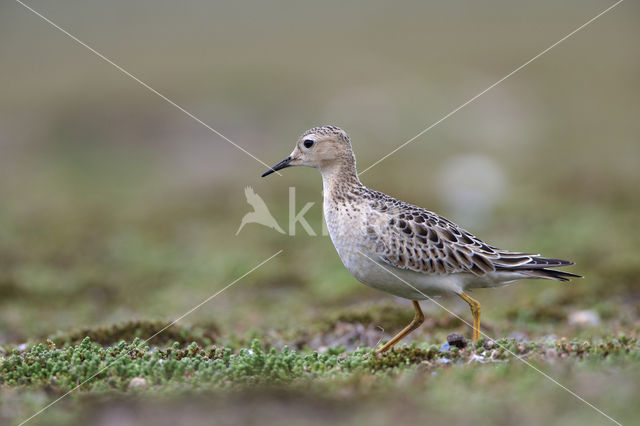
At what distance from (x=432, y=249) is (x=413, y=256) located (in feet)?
1.00

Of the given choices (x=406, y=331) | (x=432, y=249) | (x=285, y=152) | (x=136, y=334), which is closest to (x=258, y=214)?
(x=285, y=152)

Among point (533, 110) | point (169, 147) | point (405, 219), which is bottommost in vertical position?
point (405, 219)

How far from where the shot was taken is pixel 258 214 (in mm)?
22312

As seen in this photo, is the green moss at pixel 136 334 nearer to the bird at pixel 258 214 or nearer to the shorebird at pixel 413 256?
the shorebird at pixel 413 256

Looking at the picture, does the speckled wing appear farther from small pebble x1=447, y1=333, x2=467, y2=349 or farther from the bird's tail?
small pebble x1=447, y1=333, x2=467, y2=349

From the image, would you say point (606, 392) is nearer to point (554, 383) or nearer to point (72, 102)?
point (554, 383)

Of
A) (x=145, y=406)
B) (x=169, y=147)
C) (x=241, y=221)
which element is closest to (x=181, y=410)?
(x=145, y=406)

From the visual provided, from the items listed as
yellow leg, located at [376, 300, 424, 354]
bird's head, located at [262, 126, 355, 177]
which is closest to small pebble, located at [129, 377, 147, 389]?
yellow leg, located at [376, 300, 424, 354]

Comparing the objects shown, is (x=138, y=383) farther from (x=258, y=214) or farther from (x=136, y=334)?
(x=258, y=214)

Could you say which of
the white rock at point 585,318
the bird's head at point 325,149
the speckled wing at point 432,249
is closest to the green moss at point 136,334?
the bird's head at point 325,149

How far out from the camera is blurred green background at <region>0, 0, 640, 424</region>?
598 inches

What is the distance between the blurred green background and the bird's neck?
9.01ft

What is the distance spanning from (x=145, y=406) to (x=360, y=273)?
10.5ft

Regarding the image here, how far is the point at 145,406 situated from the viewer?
22.4ft
